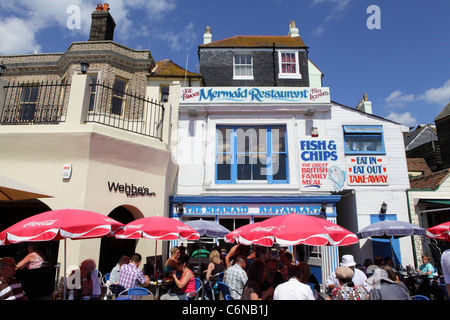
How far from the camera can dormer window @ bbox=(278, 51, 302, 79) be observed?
49.0ft

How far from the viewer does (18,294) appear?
429 centimetres

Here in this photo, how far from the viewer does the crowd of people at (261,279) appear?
149 inches

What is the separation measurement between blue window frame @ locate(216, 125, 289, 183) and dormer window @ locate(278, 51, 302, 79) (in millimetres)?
4234

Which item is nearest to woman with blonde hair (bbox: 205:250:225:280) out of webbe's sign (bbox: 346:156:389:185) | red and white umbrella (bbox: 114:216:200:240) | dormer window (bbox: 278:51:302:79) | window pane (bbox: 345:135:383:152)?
red and white umbrella (bbox: 114:216:200:240)

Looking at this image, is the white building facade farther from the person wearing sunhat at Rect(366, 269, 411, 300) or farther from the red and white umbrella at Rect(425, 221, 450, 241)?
the person wearing sunhat at Rect(366, 269, 411, 300)

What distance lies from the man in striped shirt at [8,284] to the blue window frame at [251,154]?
7787mm

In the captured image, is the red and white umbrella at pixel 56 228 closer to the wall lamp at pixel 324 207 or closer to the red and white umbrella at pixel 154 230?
the red and white umbrella at pixel 154 230

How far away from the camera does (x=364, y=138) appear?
11.8m

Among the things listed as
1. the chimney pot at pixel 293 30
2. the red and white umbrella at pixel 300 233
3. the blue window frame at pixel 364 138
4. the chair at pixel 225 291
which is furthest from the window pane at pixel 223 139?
the chimney pot at pixel 293 30

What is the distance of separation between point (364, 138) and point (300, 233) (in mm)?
8177

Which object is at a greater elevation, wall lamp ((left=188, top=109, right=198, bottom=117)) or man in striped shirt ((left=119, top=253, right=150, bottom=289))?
wall lamp ((left=188, top=109, right=198, bottom=117))

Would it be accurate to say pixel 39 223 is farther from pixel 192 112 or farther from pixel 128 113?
pixel 128 113
